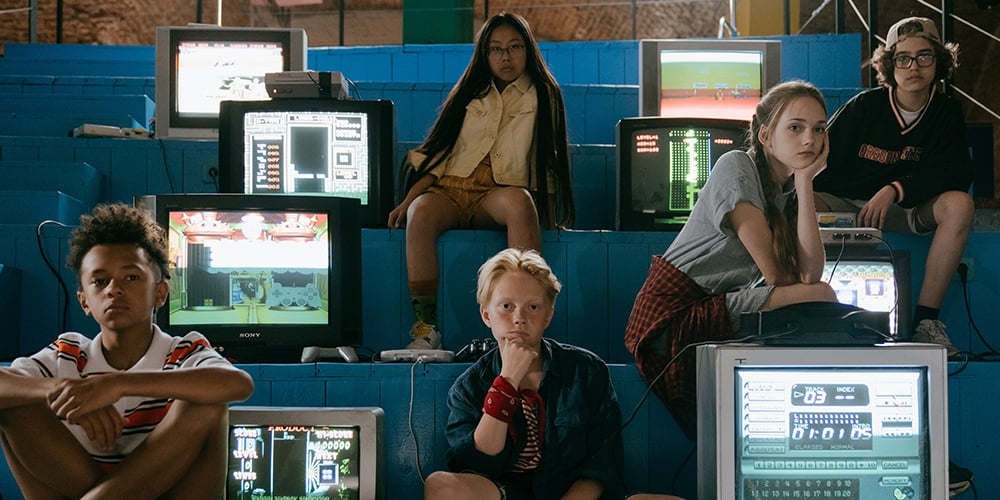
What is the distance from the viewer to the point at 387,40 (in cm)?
1212

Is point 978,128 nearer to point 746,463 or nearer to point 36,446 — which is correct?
point 746,463

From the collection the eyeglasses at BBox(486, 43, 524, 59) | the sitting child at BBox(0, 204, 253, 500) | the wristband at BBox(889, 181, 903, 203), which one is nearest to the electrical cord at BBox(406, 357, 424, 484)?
the sitting child at BBox(0, 204, 253, 500)

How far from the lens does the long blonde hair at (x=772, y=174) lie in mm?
3105

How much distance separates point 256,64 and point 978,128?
4129 mm

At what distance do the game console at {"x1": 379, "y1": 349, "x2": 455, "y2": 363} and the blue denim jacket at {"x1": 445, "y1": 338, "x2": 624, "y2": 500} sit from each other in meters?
0.34

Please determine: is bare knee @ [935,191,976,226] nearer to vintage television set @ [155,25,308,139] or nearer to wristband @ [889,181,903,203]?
wristband @ [889,181,903,203]

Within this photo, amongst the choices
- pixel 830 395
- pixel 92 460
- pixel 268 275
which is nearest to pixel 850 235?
pixel 830 395

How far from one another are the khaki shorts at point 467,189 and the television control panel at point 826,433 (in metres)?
1.71

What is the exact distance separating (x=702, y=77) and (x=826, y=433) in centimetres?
323

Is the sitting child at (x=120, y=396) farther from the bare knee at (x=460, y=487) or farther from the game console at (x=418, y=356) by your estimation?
the game console at (x=418, y=356)

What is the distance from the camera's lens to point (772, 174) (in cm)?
315

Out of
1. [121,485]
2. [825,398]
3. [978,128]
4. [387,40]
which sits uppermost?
[387,40]

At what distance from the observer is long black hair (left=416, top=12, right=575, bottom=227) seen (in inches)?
165

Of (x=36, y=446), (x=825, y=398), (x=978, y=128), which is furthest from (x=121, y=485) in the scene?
(x=978, y=128)
